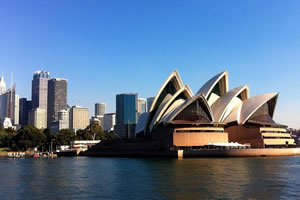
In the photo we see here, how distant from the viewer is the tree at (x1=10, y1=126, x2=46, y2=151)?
121 meters

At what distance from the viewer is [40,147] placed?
5098 inches

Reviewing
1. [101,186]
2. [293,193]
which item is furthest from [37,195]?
[293,193]

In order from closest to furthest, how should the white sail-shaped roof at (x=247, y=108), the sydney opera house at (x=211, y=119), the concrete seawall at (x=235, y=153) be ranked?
the concrete seawall at (x=235, y=153), the sydney opera house at (x=211, y=119), the white sail-shaped roof at (x=247, y=108)

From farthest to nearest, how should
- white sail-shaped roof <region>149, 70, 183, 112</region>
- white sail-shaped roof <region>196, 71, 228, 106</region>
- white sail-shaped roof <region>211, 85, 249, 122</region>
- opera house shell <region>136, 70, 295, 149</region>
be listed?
white sail-shaped roof <region>149, 70, 183, 112</region> → white sail-shaped roof <region>196, 71, 228, 106</region> → white sail-shaped roof <region>211, 85, 249, 122</region> → opera house shell <region>136, 70, 295, 149</region>

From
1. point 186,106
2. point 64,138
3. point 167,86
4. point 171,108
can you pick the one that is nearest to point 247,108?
point 186,106

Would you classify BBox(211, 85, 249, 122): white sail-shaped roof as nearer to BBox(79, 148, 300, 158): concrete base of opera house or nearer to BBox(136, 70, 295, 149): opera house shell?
BBox(136, 70, 295, 149): opera house shell

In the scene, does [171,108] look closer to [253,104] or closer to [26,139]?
[253,104]

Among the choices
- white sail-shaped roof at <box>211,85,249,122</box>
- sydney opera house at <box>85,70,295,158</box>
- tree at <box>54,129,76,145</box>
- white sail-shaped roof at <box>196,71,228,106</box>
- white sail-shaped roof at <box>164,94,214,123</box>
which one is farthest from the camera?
tree at <box>54,129,76,145</box>

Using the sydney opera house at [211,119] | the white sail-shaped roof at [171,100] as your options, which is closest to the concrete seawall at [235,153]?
the sydney opera house at [211,119]

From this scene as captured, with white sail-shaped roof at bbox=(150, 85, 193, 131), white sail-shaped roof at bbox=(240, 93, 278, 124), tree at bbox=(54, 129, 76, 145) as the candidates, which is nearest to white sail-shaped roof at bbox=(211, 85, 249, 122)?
white sail-shaped roof at bbox=(240, 93, 278, 124)

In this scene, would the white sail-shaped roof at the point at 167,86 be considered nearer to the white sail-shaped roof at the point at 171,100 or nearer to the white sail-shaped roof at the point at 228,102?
the white sail-shaped roof at the point at 171,100

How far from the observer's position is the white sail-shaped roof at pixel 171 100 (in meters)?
85.7

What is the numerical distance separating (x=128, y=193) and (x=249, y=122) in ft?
197

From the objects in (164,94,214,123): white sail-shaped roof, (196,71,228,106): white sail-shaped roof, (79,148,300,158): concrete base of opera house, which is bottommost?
(79,148,300,158): concrete base of opera house
